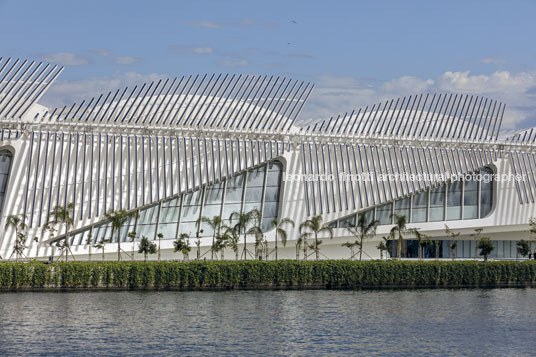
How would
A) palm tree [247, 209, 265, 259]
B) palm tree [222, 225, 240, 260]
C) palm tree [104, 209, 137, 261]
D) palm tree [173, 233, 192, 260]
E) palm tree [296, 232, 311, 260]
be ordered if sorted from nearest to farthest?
palm tree [104, 209, 137, 261]
palm tree [173, 233, 192, 260]
palm tree [222, 225, 240, 260]
palm tree [247, 209, 265, 259]
palm tree [296, 232, 311, 260]

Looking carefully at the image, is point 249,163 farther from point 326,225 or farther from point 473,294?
point 473,294

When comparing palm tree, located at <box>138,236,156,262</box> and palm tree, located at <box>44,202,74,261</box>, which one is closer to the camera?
palm tree, located at <box>44,202,74,261</box>

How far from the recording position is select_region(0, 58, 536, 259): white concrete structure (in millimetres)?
56031

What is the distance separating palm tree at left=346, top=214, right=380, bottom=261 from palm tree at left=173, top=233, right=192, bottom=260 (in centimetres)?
1081

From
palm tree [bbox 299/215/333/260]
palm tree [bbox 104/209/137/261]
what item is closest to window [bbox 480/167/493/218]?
palm tree [bbox 299/215/333/260]

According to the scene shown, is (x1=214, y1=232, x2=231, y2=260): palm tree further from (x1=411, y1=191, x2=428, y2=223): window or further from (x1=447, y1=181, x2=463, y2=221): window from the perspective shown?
(x1=447, y1=181, x2=463, y2=221): window

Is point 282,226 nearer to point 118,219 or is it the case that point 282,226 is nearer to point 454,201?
point 118,219

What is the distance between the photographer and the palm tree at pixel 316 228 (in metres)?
59.6

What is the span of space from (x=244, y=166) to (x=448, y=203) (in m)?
A: 16.8

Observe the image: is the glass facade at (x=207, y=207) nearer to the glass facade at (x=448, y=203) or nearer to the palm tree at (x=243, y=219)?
the palm tree at (x=243, y=219)

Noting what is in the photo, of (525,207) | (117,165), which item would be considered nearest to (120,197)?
(117,165)

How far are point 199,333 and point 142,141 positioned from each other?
70.3ft

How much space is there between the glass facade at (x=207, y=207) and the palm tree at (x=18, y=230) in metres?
3.40

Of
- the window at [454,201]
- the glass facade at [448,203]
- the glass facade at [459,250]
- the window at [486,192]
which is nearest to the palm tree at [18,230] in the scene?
the glass facade at [448,203]
